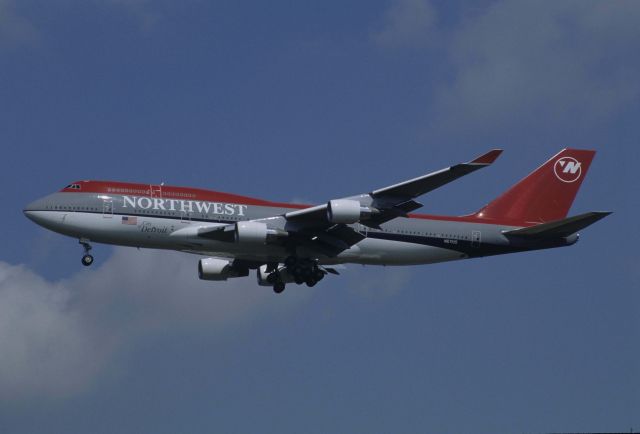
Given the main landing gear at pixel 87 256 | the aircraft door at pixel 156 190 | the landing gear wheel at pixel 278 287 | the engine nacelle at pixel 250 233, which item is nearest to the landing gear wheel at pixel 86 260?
the main landing gear at pixel 87 256

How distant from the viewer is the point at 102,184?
54.7 m

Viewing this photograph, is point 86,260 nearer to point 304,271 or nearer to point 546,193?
point 304,271

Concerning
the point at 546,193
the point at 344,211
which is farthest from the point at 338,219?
the point at 546,193

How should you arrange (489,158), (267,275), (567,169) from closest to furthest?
(489,158)
(267,275)
(567,169)

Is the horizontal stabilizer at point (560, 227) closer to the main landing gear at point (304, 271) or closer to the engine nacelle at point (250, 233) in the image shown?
the main landing gear at point (304, 271)

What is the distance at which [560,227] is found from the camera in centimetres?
5769

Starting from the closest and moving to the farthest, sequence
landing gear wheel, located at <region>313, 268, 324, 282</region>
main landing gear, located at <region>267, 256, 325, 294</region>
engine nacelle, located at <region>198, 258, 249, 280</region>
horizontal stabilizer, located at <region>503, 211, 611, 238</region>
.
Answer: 1. horizontal stabilizer, located at <region>503, 211, 611, 238</region>
2. main landing gear, located at <region>267, 256, 325, 294</region>
3. landing gear wheel, located at <region>313, 268, 324, 282</region>
4. engine nacelle, located at <region>198, 258, 249, 280</region>

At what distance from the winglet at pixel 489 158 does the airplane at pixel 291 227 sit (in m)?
0.04

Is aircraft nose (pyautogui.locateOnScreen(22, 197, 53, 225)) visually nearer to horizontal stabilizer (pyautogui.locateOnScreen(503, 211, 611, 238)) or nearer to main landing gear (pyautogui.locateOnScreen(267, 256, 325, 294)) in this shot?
main landing gear (pyautogui.locateOnScreen(267, 256, 325, 294))

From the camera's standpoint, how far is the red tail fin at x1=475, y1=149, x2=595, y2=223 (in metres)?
61.8

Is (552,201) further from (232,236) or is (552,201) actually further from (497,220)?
(232,236)

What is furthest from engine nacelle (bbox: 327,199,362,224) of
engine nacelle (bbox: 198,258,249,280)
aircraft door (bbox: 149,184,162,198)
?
engine nacelle (bbox: 198,258,249,280)

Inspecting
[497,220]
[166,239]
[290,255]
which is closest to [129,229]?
[166,239]

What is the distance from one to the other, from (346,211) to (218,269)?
12083mm
